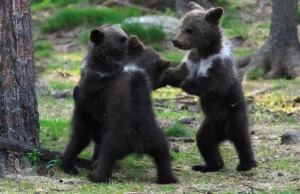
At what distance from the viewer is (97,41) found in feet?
24.3

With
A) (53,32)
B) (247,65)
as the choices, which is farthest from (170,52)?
(53,32)

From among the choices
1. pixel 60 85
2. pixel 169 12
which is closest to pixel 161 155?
pixel 60 85

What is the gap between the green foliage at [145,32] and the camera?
16.9 m

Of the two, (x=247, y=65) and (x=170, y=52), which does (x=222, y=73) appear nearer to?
(x=247, y=65)

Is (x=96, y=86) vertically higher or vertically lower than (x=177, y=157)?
higher

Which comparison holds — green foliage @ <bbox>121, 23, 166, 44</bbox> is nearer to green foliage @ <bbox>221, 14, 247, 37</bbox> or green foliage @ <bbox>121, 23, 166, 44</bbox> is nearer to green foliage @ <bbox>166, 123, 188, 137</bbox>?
green foliage @ <bbox>221, 14, 247, 37</bbox>

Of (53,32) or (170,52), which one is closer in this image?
(170,52)

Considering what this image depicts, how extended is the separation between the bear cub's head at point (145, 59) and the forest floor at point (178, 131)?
43.2 inches

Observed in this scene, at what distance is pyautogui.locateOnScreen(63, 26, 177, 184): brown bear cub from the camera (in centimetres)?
683

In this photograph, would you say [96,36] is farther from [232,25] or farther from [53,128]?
[232,25]

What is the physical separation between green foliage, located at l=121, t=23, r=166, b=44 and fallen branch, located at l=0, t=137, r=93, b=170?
9515mm

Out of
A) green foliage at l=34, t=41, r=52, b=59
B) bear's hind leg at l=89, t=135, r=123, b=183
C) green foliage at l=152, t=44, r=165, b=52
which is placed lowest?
green foliage at l=34, t=41, r=52, b=59

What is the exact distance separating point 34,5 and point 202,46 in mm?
13627

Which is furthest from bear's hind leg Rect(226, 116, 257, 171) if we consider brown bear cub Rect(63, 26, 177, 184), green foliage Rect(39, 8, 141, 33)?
green foliage Rect(39, 8, 141, 33)
